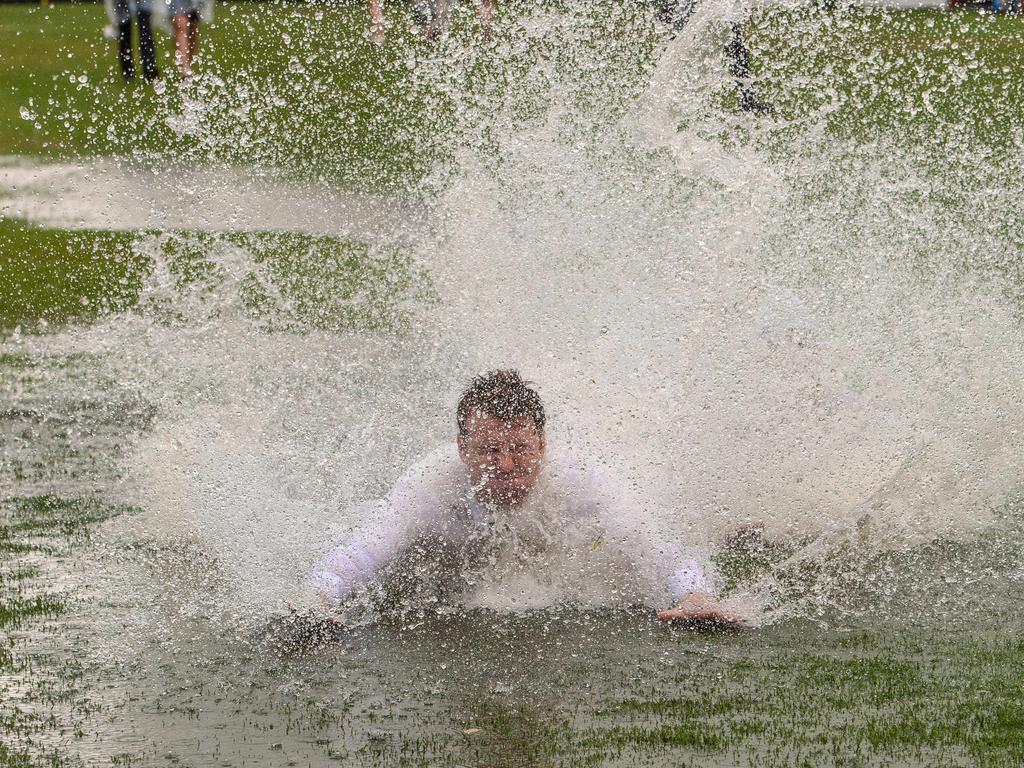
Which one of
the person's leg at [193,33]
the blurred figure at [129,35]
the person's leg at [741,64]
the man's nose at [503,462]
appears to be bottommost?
the man's nose at [503,462]

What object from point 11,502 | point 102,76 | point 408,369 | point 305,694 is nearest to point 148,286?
point 408,369

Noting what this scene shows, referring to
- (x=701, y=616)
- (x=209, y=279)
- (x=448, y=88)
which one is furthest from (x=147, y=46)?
(x=701, y=616)

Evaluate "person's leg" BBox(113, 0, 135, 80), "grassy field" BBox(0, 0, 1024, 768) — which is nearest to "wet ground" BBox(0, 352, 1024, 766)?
"grassy field" BBox(0, 0, 1024, 768)

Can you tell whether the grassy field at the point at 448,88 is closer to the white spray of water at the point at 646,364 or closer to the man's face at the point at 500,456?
the white spray of water at the point at 646,364

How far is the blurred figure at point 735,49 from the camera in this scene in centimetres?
841

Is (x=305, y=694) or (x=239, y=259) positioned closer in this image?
(x=305, y=694)

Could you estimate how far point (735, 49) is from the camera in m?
8.49

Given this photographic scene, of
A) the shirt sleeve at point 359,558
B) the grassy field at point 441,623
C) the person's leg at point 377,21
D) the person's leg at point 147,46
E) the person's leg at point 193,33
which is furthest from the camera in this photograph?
the person's leg at point 147,46

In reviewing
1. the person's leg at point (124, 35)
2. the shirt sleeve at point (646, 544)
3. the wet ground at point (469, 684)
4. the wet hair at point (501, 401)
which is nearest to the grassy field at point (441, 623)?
the wet ground at point (469, 684)

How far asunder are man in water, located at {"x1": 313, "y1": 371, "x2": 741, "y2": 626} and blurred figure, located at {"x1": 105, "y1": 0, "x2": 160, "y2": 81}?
456 inches

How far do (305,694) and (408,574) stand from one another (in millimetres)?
942

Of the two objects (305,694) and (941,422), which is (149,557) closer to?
(305,694)

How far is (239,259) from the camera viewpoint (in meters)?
11.6

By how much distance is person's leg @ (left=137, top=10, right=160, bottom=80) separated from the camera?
15.9 metres
